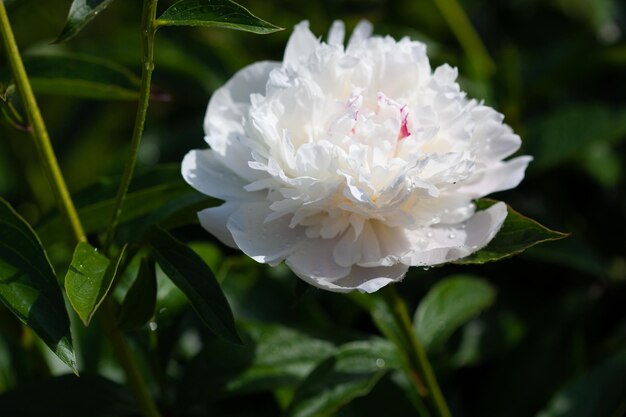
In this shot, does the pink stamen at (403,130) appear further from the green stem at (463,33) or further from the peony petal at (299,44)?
the green stem at (463,33)

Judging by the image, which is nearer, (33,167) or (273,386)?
(273,386)

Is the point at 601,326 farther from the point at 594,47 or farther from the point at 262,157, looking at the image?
the point at 262,157

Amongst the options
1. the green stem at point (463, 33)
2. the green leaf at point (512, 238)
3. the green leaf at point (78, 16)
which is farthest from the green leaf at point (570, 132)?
the green leaf at point (78, 16)

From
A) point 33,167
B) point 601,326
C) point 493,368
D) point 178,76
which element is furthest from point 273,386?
point 33,167

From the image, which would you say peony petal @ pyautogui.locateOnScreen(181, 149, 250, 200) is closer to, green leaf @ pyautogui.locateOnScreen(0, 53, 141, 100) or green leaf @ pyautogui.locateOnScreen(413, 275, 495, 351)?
green leaf @ pyautogui.locateOnScreen(0, 53, 141, 100)

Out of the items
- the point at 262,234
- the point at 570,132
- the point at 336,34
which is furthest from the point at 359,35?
the point at 570,132

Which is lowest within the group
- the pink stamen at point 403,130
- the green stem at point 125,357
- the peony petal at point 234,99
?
the green stem at point 125,357

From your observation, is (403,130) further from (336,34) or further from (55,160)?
(55,160)
